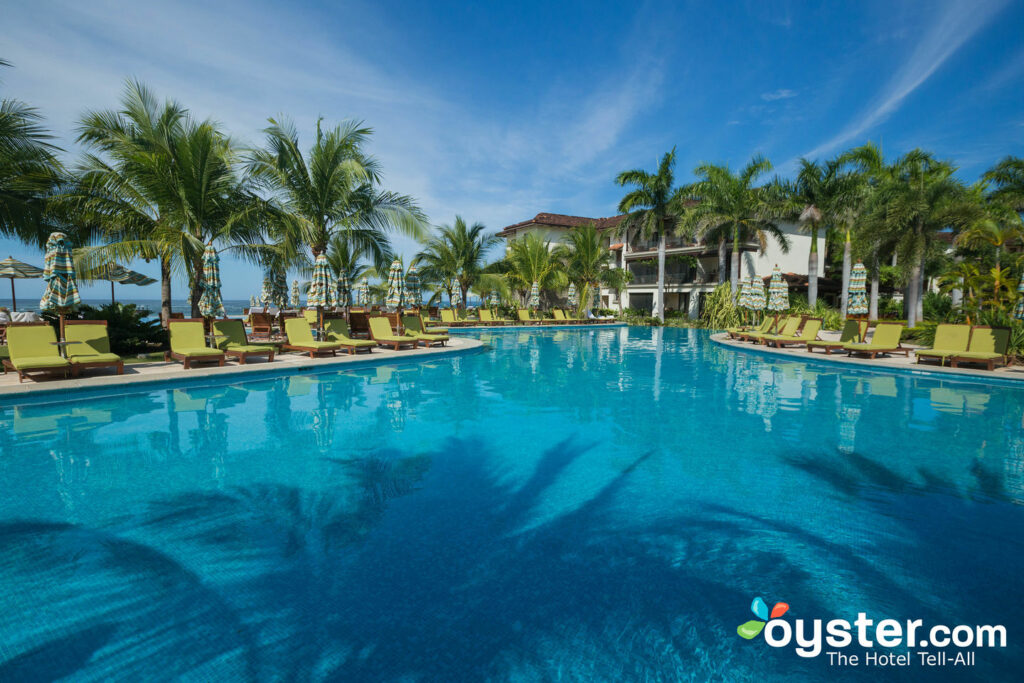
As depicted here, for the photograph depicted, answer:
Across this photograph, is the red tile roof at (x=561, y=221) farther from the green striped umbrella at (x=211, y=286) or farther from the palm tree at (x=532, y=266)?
the green striped umbrella at (x=211, y=286)

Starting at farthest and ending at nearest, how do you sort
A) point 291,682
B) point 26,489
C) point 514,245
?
point 514,245 → point 26,489 → point 291,682

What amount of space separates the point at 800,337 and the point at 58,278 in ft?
62.9

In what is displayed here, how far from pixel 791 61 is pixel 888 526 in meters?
19.7

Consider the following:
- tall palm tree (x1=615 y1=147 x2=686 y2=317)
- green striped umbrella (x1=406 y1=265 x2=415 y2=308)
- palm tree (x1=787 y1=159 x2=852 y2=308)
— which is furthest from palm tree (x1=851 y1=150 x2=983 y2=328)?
green striped umbrella (x1=406 y1=265 x2=415 y2=308)

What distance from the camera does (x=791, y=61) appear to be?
679 inches

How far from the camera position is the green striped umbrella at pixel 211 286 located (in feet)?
36.6

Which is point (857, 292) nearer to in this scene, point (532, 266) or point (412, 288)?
point (412, 288)

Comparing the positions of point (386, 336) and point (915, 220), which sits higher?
point (915, 220)

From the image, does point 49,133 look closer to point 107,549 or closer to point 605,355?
point 107,549

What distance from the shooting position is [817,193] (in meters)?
23.8

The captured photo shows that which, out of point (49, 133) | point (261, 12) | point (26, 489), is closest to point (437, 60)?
point (261, 12)

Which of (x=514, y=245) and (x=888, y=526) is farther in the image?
(x=514, y=245)

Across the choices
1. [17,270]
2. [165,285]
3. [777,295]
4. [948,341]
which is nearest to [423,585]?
[948,341]

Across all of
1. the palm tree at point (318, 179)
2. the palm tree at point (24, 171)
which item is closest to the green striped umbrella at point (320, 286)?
the palm tree at point (318, 179)
